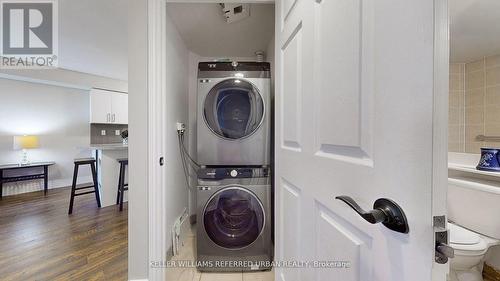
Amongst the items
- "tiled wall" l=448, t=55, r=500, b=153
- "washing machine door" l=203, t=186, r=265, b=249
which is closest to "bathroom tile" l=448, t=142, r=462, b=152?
"tiled wall" l=448, t=55, r=500, b=153

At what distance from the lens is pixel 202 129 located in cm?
179

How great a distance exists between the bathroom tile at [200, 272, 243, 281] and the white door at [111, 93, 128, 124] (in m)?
4.51

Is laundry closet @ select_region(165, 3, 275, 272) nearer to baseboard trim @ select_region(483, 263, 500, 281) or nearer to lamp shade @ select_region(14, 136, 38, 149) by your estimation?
baseboard trim @ select_region(483, 263, 500, 281)

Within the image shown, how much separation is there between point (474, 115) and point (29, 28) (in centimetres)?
448

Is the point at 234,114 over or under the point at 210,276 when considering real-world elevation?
over

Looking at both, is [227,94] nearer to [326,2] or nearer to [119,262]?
[326,2]

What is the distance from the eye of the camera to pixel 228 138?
1797 millimetres

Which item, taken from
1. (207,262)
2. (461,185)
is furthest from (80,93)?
(461,185)

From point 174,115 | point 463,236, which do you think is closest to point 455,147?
point 463,236

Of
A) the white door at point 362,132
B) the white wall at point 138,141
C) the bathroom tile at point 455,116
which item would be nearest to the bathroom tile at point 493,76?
the bathroom tile at point 455,116

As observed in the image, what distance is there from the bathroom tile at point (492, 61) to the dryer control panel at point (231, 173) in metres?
2.13

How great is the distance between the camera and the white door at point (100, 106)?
4.54 meters

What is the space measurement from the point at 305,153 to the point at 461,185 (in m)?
1.42

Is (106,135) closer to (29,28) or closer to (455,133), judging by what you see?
(29,28)
